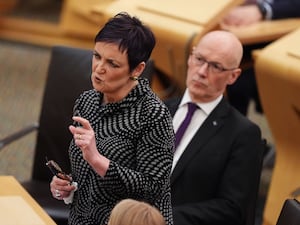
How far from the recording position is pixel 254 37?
4020 mm

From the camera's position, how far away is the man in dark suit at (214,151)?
9.71 feet

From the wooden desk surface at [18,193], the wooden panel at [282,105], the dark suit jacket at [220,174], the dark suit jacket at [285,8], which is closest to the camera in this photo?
the wooden desk surface at [18,193]

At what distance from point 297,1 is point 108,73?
2.38m

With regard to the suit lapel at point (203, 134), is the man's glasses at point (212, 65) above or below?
above

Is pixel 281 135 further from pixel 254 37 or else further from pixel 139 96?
pixel 139 96

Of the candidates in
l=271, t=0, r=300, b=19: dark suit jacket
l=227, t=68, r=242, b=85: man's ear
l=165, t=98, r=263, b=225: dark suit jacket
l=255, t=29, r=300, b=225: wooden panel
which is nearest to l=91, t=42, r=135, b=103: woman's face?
l=165, t=98, r=263, b=225: dark suit jacket

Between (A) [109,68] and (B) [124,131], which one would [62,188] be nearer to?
(B) [124,131]

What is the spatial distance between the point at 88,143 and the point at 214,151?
1.00 m

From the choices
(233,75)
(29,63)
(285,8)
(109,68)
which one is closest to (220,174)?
(233,75)

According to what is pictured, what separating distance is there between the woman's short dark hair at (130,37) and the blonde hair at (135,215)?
0.49 metres

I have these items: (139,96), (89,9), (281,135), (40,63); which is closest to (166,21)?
(281,135)

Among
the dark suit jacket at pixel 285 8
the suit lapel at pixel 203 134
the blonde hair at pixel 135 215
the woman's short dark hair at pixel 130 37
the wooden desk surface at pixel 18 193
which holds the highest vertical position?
the woman's short dark hair at pixel 130 37

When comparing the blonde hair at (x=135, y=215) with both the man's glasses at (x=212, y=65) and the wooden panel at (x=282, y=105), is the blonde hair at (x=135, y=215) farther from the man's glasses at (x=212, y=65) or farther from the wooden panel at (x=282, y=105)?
the wooden panel at (x=282, y=105)

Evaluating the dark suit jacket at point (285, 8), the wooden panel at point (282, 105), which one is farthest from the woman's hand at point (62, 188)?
the dark suit jacket at point (285, 8)
